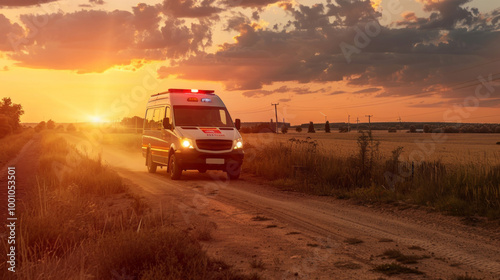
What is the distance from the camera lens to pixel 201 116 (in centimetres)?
1770

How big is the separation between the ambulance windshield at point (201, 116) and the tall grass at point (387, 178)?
8.48 ft

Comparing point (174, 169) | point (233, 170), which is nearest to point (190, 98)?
point (174, 169)

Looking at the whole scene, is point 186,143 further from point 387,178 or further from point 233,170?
point 387,178

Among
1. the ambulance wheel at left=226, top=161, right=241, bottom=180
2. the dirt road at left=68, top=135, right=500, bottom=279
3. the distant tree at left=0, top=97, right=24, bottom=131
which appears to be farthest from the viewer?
the distant tree at left=0, top=97, right=24, bottom=131

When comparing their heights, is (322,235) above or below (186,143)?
below

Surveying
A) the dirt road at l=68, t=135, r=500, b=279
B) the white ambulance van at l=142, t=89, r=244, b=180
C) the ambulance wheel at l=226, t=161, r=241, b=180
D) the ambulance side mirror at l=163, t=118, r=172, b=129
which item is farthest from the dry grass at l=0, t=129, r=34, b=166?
the dirt road at l=68, t=135, r=500, b=279

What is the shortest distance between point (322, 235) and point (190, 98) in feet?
35.0

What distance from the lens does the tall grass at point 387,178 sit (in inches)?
430

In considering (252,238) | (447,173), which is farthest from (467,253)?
(447,173)

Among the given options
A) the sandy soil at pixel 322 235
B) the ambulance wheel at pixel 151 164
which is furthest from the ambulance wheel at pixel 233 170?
the ambulance wheel at pixel 151 164

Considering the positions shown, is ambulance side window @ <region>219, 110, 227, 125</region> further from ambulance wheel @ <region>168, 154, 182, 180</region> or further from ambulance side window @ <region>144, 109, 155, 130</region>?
ambulance side window @ <region>144, 109, 155, 130</region>

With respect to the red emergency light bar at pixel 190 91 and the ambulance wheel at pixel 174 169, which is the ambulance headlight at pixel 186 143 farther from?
the red emergency light bar at pixel 190 91

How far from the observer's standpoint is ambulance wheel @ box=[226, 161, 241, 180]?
17.2 m

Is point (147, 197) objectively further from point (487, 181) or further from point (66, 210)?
point (487, 181)
